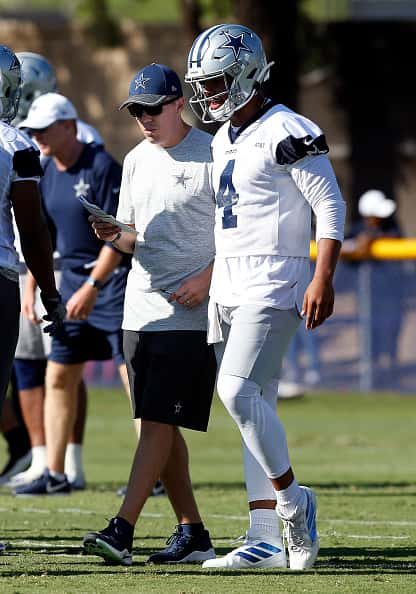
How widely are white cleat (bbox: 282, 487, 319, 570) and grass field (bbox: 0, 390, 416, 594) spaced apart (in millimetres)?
91

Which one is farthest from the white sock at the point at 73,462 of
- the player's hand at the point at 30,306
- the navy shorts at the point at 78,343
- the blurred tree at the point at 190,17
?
the blurred tree at the point at 190,17

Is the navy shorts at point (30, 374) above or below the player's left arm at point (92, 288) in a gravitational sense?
below

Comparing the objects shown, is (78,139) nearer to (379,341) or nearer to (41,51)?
(379,341)

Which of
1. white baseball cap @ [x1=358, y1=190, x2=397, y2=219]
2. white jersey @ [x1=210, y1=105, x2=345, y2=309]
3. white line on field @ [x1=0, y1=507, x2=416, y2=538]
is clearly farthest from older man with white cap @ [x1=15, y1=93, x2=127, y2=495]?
white baseball cap @ [x1=358, y1=190, x2=397, y2=219]

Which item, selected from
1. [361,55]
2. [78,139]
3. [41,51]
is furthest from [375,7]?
[78,139]

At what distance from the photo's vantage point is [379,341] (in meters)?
17.6

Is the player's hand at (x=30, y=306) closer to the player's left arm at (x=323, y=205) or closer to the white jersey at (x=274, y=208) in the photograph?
the white jersey at (x=274, y=208)

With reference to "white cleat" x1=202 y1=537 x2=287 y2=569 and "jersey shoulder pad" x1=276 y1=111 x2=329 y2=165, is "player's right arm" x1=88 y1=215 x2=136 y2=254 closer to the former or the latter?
"jersey shoulder pad" x1=276 y1=111 x2=329 y2=165

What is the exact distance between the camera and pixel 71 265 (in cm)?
999

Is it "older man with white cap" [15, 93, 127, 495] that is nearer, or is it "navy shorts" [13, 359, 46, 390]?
"older man with white cap" [15, 93, 127, 495]

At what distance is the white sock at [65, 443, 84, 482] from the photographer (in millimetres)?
10367

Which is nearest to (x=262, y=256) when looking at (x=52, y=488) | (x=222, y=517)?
(x=222, y=517)

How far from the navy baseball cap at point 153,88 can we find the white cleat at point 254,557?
6.78 feet

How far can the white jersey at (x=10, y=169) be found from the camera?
6.34 meters
